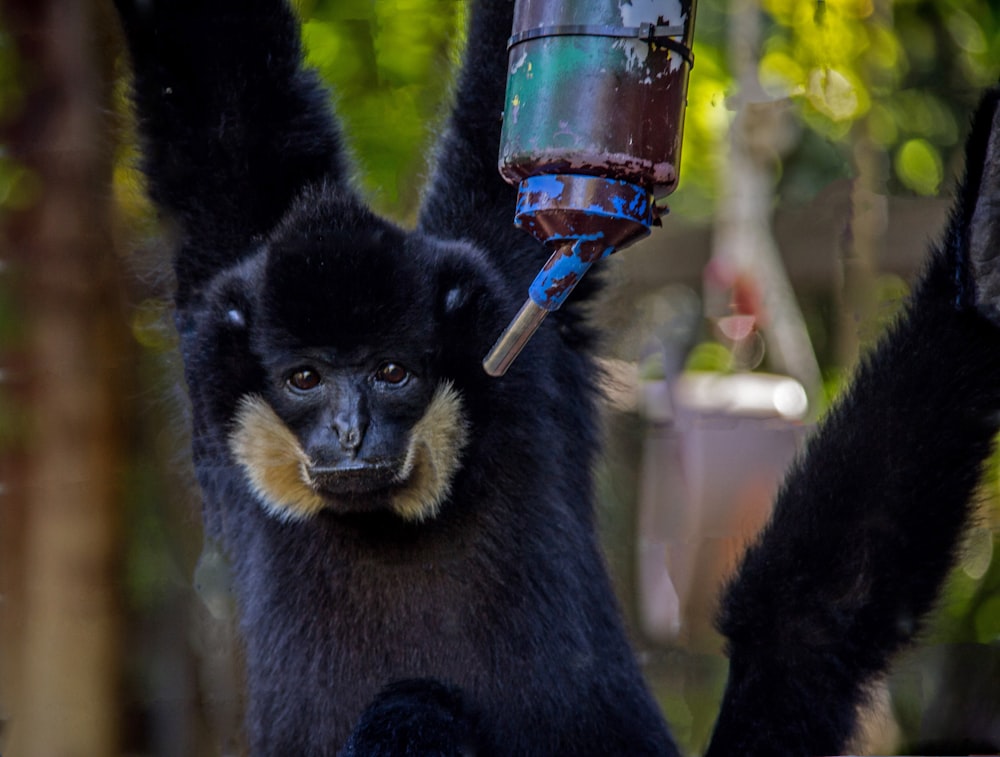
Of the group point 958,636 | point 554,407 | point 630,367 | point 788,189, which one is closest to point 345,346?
point 554,407

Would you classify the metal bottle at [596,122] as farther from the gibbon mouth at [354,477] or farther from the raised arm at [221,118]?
the raised arm at [221,118]

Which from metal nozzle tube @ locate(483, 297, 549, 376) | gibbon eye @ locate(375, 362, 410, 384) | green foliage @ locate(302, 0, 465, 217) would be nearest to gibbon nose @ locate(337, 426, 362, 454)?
gibbon eye @ locate(375, 362, 410, 384)

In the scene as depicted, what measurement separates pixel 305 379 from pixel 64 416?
1.33 m

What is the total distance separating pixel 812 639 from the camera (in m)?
2.82

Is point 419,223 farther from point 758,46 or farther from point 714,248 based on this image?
point 714,248

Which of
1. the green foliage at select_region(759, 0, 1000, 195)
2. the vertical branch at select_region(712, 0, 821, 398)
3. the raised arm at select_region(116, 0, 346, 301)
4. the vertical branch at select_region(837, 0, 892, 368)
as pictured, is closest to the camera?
the raised arm at select_region(116, 0, 346, 301)

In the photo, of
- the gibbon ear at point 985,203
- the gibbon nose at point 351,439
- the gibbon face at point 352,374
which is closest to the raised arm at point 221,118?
the gibbon face at point 352,374

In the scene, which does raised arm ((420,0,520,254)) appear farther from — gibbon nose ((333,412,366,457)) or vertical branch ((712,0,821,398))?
vertical branch ((712,0,821,398))

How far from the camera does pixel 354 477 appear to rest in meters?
2.71

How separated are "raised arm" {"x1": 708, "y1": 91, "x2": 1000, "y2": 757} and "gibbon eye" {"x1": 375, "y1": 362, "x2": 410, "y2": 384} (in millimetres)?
935

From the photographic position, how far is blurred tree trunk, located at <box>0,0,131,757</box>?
12.0 ft

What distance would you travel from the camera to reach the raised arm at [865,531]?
268 centimetres

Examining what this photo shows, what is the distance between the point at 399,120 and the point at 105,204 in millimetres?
1050

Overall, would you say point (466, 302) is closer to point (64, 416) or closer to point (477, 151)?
Result: point (477, 151)
